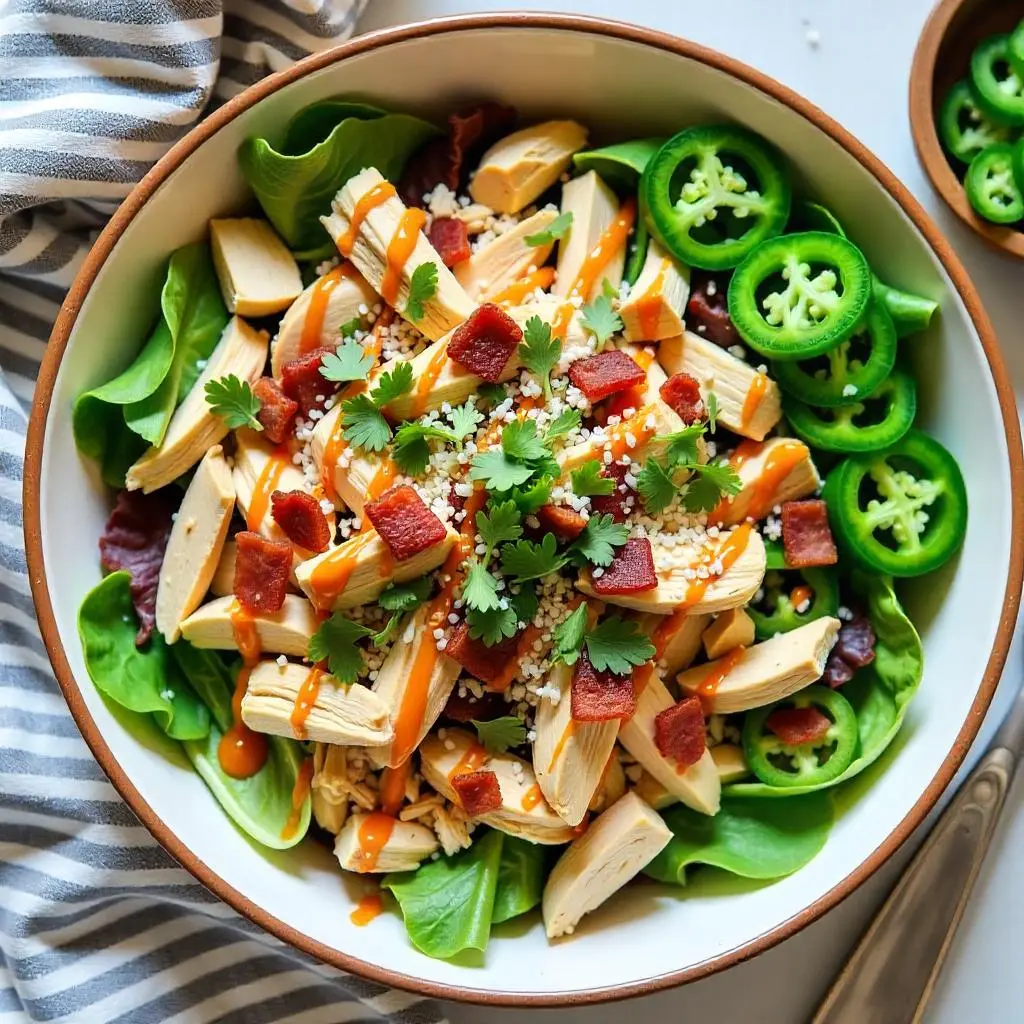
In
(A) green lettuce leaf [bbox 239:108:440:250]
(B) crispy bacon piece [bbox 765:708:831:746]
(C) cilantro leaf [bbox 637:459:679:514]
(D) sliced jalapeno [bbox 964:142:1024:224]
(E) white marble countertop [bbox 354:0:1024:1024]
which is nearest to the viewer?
(C) cilantro leaf [bbox 637:459:679:514]

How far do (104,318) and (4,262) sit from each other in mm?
372

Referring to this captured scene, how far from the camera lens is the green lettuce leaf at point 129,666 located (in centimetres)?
235

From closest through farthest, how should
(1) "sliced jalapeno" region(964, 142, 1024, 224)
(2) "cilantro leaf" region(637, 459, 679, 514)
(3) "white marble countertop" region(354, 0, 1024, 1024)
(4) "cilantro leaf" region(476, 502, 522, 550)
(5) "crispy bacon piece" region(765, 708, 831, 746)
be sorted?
(4) "cilantro leaf" region(476, 502, 522, 550), (2) "cilantro leaf" region(637, 459, 679, 514), (5) "crispy bacon piece" region(765, 708, 831, 746), (1) "sliced jalapeno" region(964, 142, 1024, 224), (3) "white marble countertop" region(354, 0, 1024, 1024)

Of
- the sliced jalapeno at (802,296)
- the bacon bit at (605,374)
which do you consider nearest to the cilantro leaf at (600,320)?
the bacon bit at (605,374)

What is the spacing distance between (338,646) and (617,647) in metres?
0.58

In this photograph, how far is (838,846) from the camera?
2398mm

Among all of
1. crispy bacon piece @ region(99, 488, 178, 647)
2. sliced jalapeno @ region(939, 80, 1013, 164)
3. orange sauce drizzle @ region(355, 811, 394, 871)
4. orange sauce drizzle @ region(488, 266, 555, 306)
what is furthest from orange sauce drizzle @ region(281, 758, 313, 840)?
sliced jalapeno @ region(939, 80, 1013, 164)

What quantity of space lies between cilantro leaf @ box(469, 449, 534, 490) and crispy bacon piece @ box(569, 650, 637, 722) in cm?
40

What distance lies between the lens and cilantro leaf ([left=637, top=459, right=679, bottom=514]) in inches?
88.4

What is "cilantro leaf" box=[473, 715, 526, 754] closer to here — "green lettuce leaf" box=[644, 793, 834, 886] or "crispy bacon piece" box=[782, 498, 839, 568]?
"green lettuce leaf" box=[644, 793, 834, 886]

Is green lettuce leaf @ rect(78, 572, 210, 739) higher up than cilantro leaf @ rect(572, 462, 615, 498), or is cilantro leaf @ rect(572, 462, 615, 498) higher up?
cilantro leaf @ rect(572, 462, 615, 498)

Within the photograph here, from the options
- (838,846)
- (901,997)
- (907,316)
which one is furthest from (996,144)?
(901,997)

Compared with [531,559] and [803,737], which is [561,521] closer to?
[531,559]

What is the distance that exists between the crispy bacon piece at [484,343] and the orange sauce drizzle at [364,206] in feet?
1.12
